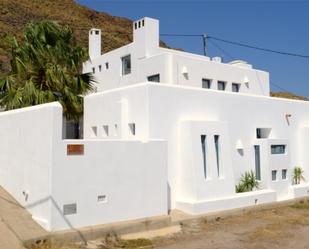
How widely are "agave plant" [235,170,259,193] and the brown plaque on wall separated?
25.6 ft

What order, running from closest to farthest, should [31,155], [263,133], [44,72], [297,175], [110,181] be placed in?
[31,155], [110,181], [44,72], [263,133], [297,175]

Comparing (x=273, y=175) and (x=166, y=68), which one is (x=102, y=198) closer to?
(x=273, y=175)

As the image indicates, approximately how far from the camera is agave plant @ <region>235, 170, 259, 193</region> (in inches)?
591

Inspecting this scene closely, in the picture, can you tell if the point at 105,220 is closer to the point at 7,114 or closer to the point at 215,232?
the point at 215,232

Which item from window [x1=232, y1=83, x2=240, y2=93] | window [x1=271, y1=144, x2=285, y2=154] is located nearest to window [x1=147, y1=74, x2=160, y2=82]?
window [x1=232, y1=83, x2=240, y2=93]

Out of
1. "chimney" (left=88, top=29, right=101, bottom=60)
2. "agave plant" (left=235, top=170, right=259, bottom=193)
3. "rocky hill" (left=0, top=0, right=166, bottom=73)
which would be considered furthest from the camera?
"rocky hill" (left=0, top=0, right=166, bottom=73)

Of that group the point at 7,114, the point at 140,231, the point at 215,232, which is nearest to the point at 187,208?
the point at 215,232

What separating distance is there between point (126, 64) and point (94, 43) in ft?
23.9

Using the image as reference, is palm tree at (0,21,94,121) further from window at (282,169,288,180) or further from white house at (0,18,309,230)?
window at (282,169,288,180)

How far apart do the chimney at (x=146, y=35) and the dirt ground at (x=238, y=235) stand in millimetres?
12624

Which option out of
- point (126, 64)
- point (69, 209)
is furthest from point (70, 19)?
point (69, 209)

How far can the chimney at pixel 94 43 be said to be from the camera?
30.5 m

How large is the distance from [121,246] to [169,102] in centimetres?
570

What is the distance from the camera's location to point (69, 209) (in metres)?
9.52
